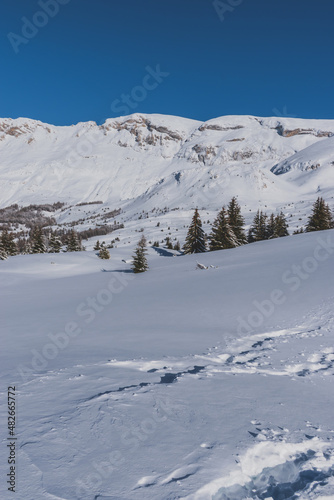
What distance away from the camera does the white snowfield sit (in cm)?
307

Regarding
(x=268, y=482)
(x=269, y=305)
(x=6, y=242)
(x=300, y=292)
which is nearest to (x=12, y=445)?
(x=268, y=482)

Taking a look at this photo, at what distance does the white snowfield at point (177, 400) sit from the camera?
3074 millimetres

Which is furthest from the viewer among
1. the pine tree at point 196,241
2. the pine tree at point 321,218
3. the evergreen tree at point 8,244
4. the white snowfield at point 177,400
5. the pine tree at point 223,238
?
the evergreen tree at point 8,244

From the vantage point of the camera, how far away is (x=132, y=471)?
10.2ft

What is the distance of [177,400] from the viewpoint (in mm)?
4621

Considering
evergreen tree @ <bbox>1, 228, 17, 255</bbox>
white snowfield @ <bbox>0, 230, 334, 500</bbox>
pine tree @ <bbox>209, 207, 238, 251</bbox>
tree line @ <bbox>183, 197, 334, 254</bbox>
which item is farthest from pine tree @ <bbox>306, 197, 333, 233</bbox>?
evergreen tree @ <bbox>1, 228, 17, 255</bbox>

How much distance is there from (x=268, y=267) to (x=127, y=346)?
1192 cm

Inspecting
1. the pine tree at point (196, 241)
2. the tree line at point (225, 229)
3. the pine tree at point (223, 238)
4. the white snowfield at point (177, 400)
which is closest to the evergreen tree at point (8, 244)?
the tree line at point (225, 229)

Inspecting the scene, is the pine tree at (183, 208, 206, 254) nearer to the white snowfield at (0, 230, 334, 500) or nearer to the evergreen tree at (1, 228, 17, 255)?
the evergreen tree at (1, 228, 17, 255)

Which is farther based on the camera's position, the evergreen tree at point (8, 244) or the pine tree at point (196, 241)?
the evergreen tree at point (8, 244)

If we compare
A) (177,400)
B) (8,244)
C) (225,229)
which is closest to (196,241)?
(225,229)

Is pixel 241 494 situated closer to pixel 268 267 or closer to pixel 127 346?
pixel 127 346

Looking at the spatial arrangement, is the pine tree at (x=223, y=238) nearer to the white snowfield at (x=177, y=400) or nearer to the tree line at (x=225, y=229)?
the tree line at (x=225, y=229)

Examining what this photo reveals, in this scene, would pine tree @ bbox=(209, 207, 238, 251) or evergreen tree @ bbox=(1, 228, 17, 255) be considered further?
evergreen tree @ bbox=(1, 228, 17, 255)
